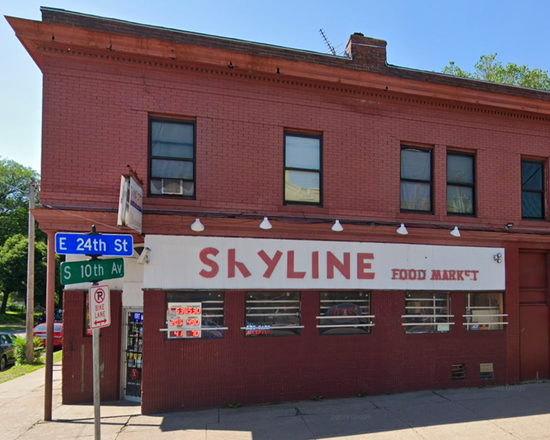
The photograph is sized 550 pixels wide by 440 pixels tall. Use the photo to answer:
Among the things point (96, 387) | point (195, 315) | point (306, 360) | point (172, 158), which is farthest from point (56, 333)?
point (96, 387)

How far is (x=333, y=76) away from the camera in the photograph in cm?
905

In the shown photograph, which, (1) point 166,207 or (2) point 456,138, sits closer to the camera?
(1) point 166,207

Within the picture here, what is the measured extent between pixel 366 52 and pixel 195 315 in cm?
688

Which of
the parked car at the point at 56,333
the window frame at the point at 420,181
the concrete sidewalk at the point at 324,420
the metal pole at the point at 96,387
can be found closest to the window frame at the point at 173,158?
the metal pole at the point at 96,387

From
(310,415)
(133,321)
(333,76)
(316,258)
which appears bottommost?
(310,415)

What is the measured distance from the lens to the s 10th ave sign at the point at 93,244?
19.2 feet

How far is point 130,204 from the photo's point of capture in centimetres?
685

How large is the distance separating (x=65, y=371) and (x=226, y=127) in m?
6.03

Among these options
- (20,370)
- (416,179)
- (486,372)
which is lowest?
(20,370)

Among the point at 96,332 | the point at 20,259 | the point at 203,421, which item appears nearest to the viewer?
the point at 96,332

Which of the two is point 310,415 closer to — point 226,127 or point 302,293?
point 302,293

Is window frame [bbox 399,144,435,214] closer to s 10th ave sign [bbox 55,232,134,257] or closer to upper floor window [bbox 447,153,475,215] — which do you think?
upper floor window [bbox 447,153,475,215]

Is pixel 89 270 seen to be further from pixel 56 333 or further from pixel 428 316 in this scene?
pixel 56 333

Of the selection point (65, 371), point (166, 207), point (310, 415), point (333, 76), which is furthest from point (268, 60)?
point (65, 371)
